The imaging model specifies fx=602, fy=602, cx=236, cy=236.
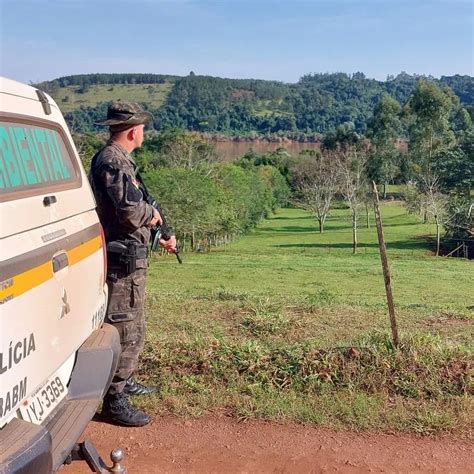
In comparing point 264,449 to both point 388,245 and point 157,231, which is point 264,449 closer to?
point 157,231

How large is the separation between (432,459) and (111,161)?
2.60m

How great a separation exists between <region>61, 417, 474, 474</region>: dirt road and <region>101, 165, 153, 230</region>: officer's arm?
1308 mm

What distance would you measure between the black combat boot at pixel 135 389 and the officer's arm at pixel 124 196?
1.14 m

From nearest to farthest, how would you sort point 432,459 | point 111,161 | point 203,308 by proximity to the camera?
point 432,459
point 111,161
point 203,308

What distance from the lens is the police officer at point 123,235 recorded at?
147 inches

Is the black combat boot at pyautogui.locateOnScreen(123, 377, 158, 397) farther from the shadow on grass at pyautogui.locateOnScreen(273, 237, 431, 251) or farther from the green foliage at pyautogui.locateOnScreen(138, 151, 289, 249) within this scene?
the shadow on grass at pyautogui.locateOnScreen(273, 237, 431, 251)

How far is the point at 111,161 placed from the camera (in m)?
3.78

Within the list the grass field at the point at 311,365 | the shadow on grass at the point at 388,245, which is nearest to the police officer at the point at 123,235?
the grass field at the point at 311,365

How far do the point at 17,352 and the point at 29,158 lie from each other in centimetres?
99

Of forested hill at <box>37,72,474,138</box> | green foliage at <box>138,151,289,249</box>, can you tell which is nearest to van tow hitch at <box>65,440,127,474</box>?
green foliage at <box>138,151,289,249</box>

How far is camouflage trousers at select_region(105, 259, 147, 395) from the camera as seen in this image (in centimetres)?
384

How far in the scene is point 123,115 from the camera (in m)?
3.94

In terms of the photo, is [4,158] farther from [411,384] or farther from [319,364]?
[411,384]

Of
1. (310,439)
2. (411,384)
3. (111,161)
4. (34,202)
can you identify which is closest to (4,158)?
(34,202)
